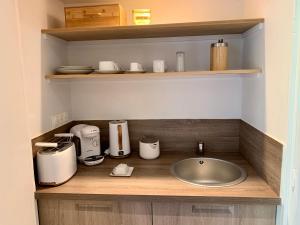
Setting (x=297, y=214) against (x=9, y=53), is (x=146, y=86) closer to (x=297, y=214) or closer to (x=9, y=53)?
(x=9, y=53)

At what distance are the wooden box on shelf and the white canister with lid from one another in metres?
0.82

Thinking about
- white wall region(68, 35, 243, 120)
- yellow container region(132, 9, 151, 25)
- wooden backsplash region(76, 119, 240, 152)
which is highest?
yellow container region(132, 9, 151, 25)

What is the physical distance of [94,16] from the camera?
1528mm

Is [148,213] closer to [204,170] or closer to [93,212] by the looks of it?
[93,212]

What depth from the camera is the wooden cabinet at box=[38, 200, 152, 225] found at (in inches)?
48.5

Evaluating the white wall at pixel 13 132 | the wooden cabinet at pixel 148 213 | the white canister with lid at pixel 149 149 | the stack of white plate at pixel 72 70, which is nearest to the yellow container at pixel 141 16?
the stack of white plate at pixel 72 70

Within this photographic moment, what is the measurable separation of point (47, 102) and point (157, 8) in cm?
102

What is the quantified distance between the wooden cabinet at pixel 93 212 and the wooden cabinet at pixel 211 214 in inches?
3.1

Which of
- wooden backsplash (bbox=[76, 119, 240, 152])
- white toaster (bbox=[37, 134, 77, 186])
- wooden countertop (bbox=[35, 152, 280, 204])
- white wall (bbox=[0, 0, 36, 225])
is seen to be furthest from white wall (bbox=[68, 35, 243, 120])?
white wall (bbox=[0, 0, 36, 225])

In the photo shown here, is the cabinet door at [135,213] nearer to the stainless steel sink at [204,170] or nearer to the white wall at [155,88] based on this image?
the stainless steel sink at [204,170]

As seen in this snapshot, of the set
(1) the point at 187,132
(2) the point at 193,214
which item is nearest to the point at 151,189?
(2) the point at 193,214

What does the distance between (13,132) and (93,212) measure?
1.92 feet

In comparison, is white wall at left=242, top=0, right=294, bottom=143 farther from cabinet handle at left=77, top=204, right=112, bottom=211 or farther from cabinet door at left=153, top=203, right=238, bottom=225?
cabinet handle at left=77, top=204, right=112, bottom=211

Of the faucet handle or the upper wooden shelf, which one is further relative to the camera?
the faucet handle
